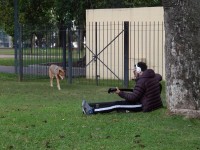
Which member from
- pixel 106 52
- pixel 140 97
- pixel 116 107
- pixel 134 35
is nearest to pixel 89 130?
pixel 116 107

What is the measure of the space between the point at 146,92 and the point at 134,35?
11.8m

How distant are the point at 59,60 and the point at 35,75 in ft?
4.09

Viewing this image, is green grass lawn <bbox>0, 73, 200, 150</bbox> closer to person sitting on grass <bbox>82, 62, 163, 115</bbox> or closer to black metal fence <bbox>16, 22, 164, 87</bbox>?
Result: person sitting on grass <bbox>82, 62, 163, 115</bbox>

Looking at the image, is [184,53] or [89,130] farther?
[184,53]

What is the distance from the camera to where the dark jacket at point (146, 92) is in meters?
10.1

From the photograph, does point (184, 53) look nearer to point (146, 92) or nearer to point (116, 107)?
point (146, 92)

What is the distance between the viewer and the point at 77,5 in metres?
26.3

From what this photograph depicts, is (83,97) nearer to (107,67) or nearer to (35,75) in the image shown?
(107,67)

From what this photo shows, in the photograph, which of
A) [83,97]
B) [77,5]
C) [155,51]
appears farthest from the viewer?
[77,5]

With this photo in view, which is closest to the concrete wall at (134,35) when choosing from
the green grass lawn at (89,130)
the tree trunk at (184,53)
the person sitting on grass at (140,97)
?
the green grass lawn at (89,130)

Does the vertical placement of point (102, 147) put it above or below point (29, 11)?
below

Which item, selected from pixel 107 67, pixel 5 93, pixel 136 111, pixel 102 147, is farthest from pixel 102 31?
pixel 102 147

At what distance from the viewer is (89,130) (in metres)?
8.70

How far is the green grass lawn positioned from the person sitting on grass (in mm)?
154
